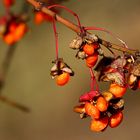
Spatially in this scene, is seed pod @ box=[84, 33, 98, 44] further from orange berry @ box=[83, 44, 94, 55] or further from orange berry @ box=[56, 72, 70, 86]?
orange berry @ box=[56, 72, 70, 86]

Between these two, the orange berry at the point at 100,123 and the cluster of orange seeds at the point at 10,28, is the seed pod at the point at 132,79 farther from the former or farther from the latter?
the cluster of orange seeds at the point at 10,28

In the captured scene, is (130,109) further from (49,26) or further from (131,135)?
(49,26)

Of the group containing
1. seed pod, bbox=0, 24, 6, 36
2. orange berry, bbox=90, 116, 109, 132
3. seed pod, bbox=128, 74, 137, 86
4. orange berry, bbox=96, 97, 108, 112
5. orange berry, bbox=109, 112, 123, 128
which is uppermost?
seed pod, bbox=0, 24, 6, 36

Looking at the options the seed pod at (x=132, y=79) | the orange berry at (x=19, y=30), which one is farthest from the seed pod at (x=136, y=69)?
the orange berry at (x=19, y=30)

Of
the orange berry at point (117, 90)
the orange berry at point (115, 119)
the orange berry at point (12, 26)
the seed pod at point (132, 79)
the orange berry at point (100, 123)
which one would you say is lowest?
the orange berry at point (100, 123)

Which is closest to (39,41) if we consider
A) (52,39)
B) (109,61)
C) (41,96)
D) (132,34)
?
(52,39)

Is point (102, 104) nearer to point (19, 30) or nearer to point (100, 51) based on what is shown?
point (100, 51)

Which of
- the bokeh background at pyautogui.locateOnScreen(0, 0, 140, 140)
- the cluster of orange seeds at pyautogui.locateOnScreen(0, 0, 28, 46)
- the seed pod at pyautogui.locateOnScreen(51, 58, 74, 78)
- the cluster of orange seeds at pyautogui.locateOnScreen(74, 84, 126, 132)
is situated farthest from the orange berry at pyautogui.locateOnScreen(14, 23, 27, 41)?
the bokeh background at pyautogui.locateOnScreen(0, 0, 140, 140)
